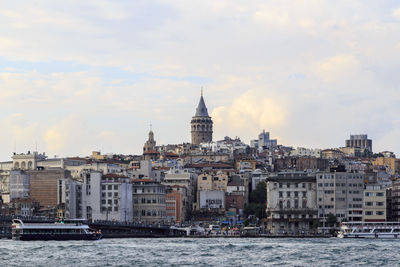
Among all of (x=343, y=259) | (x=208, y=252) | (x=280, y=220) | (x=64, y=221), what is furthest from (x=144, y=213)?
(x=343, y=259)

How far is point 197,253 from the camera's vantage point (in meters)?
96.9

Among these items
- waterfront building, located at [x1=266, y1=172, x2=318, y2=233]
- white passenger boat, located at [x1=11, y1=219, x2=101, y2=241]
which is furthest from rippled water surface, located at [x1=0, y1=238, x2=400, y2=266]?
waterfront building, located at [x1=266, y1=172, x2=318, y2=233]

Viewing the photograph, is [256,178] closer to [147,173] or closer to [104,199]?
[147,173]

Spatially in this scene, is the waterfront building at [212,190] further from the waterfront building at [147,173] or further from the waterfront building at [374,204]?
the waterfront building at [374,204]

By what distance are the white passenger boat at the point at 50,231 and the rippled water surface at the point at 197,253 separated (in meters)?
3.22

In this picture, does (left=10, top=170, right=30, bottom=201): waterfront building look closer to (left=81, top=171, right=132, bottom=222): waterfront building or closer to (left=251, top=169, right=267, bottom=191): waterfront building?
(left=81, top=171, right=132, bottom=222): waterfront building

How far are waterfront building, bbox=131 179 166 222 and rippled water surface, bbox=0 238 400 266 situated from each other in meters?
38.0

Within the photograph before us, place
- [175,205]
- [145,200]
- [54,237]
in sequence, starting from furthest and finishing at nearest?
[175,205], [145,200], [54,237]

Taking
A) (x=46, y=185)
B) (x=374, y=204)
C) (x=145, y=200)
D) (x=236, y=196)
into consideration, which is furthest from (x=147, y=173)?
(x=374, y=204)

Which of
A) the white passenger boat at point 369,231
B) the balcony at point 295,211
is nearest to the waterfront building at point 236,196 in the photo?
the balcony at point 295,211

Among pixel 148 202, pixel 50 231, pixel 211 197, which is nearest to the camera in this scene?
pixel 50 231

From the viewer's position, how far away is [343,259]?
90312 mm

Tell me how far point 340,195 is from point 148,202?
88.7 ft

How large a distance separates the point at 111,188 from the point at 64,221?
25193mm
